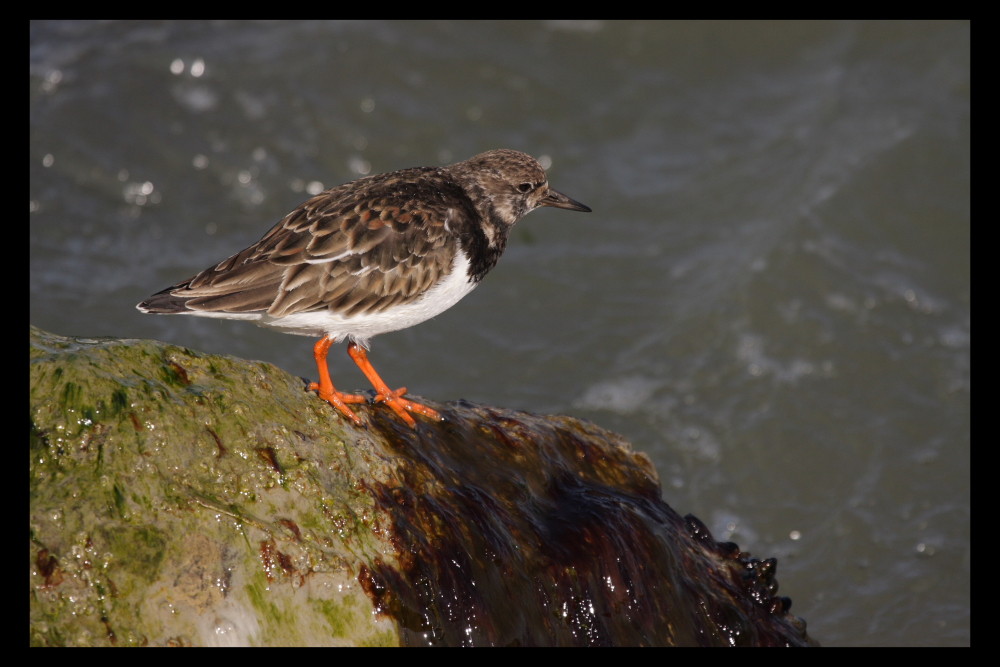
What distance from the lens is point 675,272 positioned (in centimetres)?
959

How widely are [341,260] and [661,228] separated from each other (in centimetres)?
612

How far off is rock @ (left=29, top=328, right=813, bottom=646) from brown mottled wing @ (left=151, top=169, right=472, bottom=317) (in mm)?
550

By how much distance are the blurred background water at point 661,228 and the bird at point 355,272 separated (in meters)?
3.38

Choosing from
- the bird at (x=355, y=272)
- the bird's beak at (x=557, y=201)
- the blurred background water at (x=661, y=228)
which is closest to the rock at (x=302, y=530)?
the bird at (x=355, y=272)

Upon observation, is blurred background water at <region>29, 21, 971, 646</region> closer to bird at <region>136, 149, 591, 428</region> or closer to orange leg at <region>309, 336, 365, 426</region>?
bird at <region>136, 149, 591, 428</region>

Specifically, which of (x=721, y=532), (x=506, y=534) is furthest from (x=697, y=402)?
(x=506, y=534)

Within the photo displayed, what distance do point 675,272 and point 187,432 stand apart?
22.3ft

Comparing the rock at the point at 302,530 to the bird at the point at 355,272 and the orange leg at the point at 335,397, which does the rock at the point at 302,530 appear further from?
the bird at the point at 355,272

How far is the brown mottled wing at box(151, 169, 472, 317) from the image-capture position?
441 cm

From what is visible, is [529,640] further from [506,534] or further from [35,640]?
[35,640]

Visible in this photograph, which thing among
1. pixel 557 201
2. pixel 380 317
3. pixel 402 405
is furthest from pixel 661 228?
pixel 402 405

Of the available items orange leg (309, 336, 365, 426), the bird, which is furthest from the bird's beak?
orange leg (309, 336, 365, 426)
